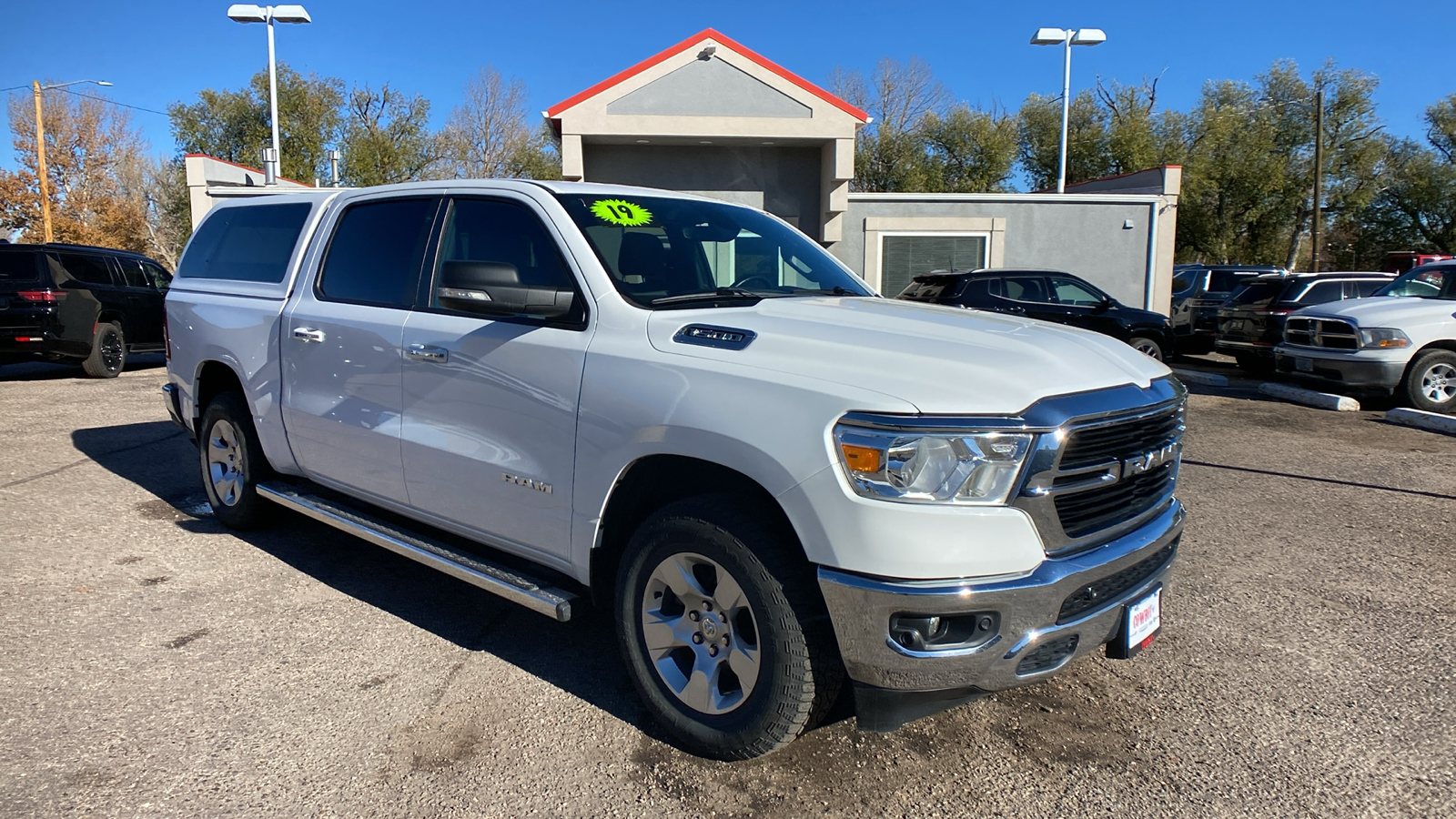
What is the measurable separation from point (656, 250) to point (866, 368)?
4.41 feet

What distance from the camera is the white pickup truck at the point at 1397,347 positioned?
36.0ft

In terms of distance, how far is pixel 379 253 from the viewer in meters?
4.46

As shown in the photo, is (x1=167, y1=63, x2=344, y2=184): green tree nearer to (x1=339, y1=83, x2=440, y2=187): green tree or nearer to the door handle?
(x1=339, y1=83, x2=440, y2=187): green tree

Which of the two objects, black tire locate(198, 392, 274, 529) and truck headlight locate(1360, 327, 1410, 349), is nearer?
black tire locate(198, 392, 274, 529)

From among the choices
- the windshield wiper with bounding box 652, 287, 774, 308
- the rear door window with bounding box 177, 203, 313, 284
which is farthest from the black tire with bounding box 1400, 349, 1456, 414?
the rear door window with bounding box 177, 203, 313, 284

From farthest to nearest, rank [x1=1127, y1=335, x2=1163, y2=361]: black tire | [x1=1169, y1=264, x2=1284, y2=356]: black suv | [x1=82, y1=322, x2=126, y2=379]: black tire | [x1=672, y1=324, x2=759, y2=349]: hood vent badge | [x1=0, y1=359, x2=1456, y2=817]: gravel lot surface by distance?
[x1=1169, y1=264, x2=1284, y2=356]: black suv < [x1=1127, y1=335, x2=1163, y2=361]: black tire < [x1=82, y1=322, x2=126, y2=379]: black tire < [x1=672, y1=324, x2=759, y2=349]: hood vent badge < [x1=0, y1=359, x2=1456, y2=817]: gravel lot surface

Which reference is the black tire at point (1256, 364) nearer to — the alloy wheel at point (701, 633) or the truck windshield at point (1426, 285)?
the truck windshield at point (1426, 285)

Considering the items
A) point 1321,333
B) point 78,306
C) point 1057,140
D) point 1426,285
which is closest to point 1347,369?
point 1321,333

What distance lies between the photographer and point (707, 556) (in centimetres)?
294

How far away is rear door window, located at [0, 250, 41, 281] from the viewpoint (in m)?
12.4

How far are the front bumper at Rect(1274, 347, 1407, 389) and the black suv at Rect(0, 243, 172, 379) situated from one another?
1627cm

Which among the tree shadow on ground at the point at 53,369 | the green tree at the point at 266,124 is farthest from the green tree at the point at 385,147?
the tree shadow on ground at the point at 53,369

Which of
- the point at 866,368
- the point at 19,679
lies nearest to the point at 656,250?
the point at 866,368

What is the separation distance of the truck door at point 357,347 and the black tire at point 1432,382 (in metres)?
11.5
